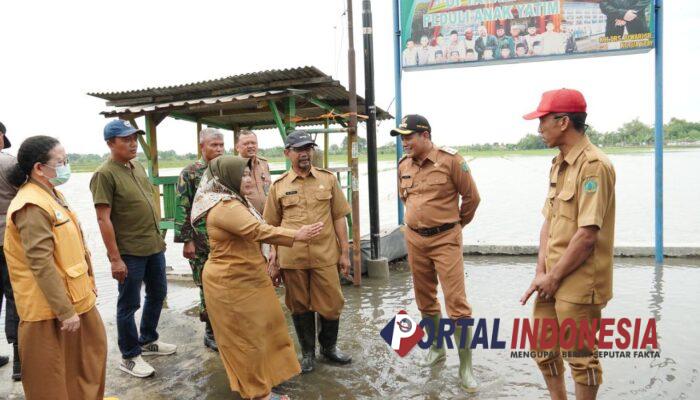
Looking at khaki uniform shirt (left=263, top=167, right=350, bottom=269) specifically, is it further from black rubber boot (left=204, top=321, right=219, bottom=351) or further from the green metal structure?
the green metal structure

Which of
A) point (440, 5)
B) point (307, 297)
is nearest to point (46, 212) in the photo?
point (307, 297)

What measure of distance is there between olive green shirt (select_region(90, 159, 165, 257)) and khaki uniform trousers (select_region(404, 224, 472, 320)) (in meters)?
1.99

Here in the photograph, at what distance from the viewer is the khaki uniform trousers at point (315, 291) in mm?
3537

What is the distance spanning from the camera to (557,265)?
7.56 ft

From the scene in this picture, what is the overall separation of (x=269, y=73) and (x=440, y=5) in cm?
314

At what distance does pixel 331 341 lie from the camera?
3664 mm

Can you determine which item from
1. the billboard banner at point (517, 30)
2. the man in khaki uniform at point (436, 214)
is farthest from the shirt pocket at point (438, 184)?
the billboard banner at point (517, 30)

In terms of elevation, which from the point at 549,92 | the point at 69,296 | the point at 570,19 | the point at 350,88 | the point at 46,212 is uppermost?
the point at 570,19

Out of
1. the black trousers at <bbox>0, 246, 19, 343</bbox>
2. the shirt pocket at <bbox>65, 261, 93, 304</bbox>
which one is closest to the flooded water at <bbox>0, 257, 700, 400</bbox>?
the black trousers at <bbox>0, 246, 19, 343</bbox>

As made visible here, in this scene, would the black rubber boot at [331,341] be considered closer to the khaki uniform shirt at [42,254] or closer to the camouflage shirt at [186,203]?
the camouflage shirt at [186,203]

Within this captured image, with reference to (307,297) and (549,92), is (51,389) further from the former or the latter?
(549,92)

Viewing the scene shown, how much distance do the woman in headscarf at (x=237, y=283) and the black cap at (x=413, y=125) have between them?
1.22 m

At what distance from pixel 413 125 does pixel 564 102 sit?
1288mm

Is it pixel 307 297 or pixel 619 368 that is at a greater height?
pixel 307 297
